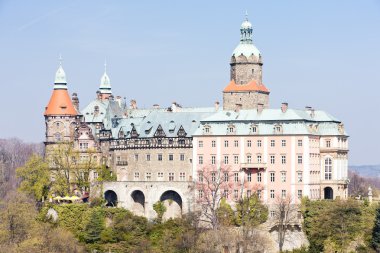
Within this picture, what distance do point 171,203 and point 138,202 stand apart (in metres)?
3.19

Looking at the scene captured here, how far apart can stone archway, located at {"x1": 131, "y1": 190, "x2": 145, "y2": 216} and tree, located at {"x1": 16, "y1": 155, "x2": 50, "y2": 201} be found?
25.5 feet

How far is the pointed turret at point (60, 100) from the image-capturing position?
103 meters

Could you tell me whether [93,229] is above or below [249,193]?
below

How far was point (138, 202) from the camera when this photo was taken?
9719 cm

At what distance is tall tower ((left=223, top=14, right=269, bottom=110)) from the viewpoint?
98.4 m

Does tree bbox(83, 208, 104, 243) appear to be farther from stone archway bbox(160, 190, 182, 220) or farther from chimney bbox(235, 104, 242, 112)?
chimney bbox(235, 104, 242, 112)

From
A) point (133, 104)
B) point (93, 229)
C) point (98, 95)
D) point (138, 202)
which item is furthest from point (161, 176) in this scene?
point (98, 95)

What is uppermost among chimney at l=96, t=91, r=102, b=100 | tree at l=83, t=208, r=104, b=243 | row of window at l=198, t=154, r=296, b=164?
chimney at l=96, t=91, r=102, b=100

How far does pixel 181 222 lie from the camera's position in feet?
300

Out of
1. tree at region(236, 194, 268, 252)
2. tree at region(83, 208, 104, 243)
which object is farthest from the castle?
tree at region(83, 208, 104, 243)

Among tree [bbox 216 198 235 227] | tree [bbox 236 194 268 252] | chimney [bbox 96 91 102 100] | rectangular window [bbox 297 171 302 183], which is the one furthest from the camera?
chimney [bbox 96 91 102 100]

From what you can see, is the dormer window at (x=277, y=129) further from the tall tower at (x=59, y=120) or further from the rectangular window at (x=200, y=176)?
the tall tower at (x=59, y=120)

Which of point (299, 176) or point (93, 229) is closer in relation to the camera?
point (299, 176)

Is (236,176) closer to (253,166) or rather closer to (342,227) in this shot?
(253,166)
